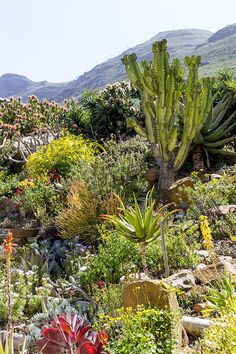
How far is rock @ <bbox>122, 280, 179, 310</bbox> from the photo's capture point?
3.30 metres

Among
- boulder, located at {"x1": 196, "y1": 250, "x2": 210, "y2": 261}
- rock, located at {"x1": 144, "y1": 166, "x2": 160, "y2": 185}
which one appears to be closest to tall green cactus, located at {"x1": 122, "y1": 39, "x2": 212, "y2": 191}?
rock, located at {"x1": 144, "y1": 166, "x2": 160, "y2": 185}

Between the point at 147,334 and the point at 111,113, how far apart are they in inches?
402

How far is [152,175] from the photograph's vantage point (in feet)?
27.0

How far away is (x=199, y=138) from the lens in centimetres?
856

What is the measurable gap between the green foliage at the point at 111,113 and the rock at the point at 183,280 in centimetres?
818

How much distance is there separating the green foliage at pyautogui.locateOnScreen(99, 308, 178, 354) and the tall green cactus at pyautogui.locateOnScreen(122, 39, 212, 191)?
15.8 feet

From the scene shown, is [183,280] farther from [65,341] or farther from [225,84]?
[225,84]

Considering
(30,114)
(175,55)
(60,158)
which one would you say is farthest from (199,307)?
(175,55)

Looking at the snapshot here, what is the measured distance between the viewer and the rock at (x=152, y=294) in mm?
3299

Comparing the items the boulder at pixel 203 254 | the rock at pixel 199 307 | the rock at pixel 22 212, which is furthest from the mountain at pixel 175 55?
the rock at pixel 199 307

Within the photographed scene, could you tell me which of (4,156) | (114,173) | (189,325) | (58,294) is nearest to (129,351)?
(189,325)

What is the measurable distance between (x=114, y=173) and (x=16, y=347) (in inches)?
155

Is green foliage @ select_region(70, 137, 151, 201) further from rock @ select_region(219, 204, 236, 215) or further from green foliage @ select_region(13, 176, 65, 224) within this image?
rock @ select_region(219, 204, 236, 215)

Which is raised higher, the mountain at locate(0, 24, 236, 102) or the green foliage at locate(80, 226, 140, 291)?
the mountain at locate(0, 24, 236, 102)
